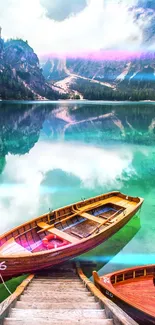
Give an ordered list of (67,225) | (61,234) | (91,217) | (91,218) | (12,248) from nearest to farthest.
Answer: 1. (12,248)
2. (61,234)
3. (67,225)
4. (91,218)
5. (91,217)

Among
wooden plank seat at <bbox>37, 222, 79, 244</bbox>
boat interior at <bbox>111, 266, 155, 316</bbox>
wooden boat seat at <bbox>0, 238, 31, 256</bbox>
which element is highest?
wooden plank seat at <bbox>37, 222, 79, 244</bbox>

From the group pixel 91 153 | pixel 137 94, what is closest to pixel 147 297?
pixel 91 153

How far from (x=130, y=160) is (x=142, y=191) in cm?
909

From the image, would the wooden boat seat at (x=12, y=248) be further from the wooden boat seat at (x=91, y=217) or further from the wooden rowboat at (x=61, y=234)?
the wooden boat seat at (x=91, y=217)

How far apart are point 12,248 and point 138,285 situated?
187 inches

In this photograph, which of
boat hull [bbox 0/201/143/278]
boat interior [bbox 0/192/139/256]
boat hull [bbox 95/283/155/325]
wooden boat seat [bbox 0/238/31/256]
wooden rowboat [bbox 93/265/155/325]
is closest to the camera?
boat hull [bbox 95/283/155/325]

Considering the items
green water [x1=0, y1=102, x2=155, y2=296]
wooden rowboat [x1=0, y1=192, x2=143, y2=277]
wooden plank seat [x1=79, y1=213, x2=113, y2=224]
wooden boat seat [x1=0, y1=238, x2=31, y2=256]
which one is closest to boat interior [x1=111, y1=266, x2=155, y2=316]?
green water [x1=0, y1=102, x2=155, y2=296]

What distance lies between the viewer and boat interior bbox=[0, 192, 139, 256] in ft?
36.6

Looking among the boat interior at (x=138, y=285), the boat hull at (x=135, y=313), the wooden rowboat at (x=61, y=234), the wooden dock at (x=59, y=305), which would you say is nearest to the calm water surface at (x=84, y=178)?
the wooden rowboat at (x=61, y=234)

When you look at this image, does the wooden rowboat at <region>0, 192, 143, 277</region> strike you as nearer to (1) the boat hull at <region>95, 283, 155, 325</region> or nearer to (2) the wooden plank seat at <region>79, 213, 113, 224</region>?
(2) the wooden plank seat at <region>79, 213, 113, 224</region>

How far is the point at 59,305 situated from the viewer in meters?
7.30

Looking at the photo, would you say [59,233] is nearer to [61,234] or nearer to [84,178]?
[61,234]

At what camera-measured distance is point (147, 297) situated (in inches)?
326

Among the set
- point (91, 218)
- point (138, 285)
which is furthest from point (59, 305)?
point (91, 218)
